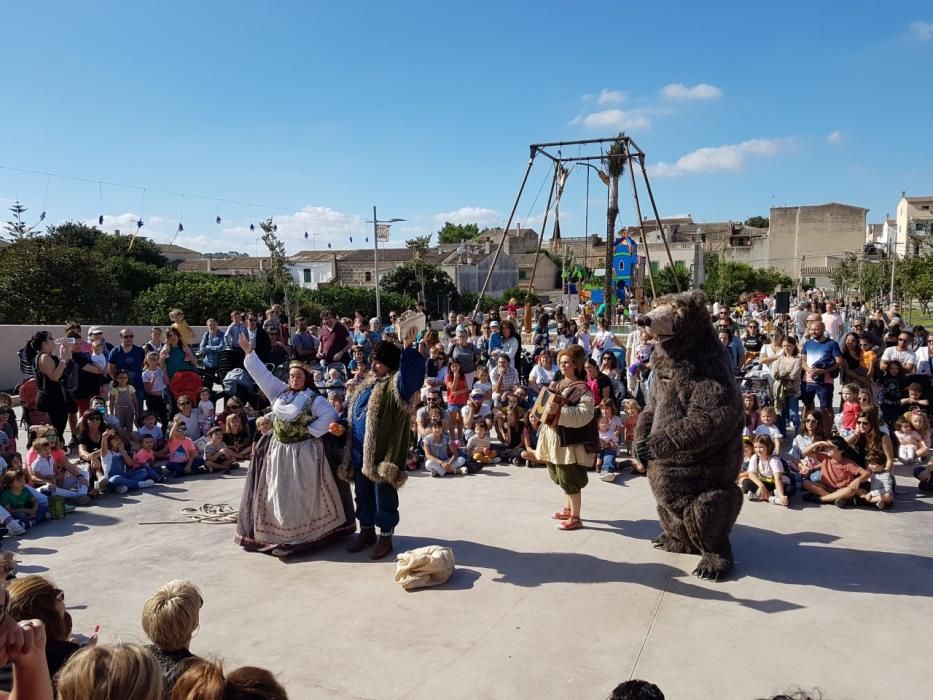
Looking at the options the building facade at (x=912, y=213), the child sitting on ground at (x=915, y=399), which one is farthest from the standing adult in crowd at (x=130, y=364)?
the building facade at (x=912, y=213)

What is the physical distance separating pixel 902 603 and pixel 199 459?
6379 millimetres

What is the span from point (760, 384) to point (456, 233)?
70086 millimetres

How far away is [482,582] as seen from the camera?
457 cm

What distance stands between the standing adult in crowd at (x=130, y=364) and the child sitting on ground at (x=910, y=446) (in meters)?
8.57

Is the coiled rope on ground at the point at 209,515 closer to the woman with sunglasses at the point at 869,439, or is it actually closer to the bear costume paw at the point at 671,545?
the bear costume paw at the point at 671,545

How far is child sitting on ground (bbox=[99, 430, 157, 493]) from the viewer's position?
6684mm

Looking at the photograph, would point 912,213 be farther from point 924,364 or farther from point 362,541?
point 362,541

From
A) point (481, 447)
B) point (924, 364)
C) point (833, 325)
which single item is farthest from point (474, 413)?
point (833, 325)

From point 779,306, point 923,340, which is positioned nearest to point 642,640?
point 923,340

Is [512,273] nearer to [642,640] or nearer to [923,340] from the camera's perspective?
[923,340]

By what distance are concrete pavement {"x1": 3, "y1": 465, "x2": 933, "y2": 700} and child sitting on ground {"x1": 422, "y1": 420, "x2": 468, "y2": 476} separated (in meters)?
1.15

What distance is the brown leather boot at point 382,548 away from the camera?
4.96 meters

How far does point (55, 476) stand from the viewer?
249 inches

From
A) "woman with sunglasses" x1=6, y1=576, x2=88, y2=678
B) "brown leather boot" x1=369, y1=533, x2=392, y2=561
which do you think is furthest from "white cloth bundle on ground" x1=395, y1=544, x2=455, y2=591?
"woman with sunglasses" x1=6, y1=576, x2=88, y2=678
